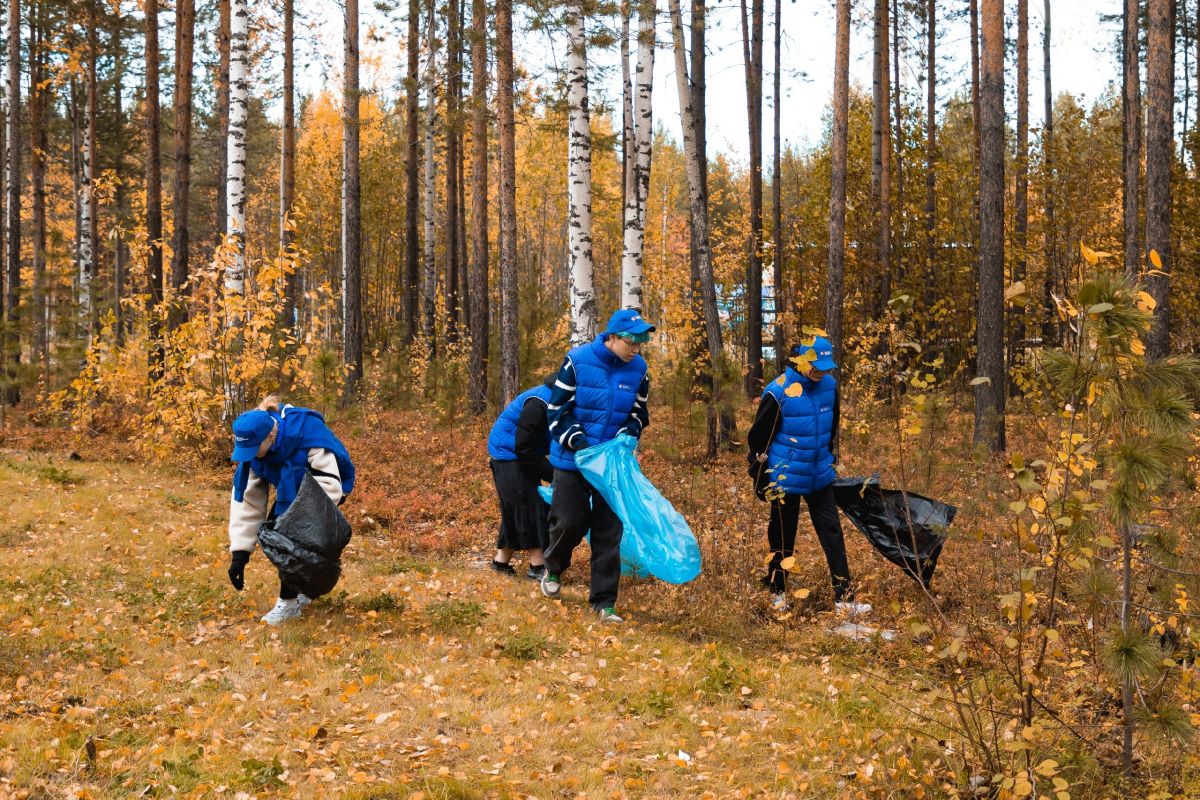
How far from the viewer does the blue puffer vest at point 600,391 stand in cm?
685

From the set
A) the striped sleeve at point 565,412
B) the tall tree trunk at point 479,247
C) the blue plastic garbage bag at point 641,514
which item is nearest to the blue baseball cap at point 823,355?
the blue plastic garbage bag at point 641,514

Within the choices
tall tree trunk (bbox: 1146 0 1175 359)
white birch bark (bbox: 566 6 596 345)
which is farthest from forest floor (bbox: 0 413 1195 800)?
tall tree trunk (bbox: 1146 0 1175 359)

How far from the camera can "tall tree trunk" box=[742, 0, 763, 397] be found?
59.8ft

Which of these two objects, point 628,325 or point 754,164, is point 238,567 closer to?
point 628,325

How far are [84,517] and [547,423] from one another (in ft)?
16.4

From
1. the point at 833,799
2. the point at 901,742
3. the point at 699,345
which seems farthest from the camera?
the point at 699,345

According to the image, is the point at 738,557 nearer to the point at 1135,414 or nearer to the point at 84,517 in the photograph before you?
the point at 1135,414

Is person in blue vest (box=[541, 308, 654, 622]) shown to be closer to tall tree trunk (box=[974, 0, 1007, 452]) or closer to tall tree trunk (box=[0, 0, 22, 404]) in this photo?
tall tree trunk (box=[974, 0, 1007, 452])

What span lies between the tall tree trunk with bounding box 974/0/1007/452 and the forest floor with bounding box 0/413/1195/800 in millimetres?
3709

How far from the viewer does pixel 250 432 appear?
598 centimetres

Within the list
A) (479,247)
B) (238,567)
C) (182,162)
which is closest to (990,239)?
(479,247)

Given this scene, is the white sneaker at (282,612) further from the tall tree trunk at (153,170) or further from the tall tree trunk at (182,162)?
the tall tree trunk at (153,170)

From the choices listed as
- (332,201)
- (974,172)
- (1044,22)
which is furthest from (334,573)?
(332,201)

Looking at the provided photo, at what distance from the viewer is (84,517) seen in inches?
363
